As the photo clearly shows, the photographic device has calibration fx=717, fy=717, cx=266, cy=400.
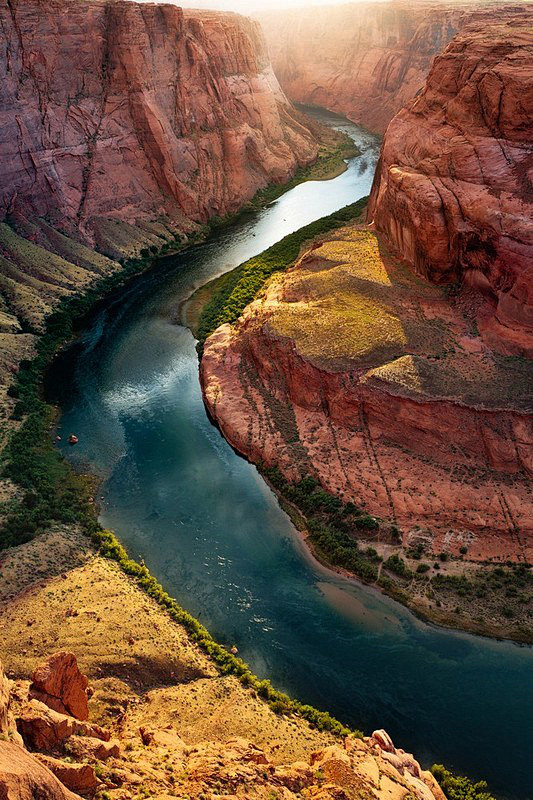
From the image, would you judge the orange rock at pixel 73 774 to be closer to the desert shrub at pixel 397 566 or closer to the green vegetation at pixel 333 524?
the green vegetation at pixel 333 524

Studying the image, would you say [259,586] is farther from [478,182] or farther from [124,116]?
[124,116]

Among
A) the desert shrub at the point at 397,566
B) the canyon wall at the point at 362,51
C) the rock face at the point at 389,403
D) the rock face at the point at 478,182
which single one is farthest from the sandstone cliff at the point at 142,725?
the canyon wall at the point at 362,51

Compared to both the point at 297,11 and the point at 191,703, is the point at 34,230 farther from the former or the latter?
the point at 297,11

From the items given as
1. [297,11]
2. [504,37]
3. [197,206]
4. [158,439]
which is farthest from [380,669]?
[297,11]

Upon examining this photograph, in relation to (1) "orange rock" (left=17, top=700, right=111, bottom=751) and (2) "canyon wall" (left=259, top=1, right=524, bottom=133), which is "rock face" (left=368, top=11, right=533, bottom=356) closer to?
(1) "orange rock" (left=17, top=700, right=111, bottom=751)

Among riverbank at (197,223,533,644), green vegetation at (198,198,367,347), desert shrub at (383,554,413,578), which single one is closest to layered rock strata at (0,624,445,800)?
riverbank at (197,223,533,644)
